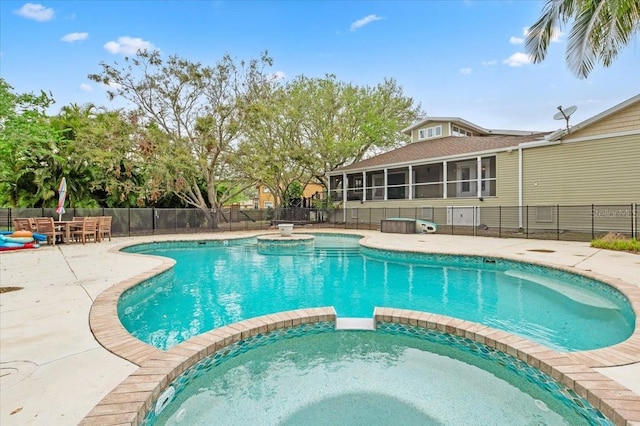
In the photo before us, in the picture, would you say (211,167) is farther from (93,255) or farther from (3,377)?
(3,377)

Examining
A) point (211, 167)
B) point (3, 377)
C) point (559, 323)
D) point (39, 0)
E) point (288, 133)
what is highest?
point (39, 0)

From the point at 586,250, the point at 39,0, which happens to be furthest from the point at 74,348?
the point at 39,0

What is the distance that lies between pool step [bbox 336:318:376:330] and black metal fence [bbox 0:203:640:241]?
1147cm

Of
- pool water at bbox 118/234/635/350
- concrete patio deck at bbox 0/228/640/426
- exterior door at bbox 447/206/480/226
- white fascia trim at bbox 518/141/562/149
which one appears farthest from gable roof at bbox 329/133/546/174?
pool water at bbox 118/234/635/350

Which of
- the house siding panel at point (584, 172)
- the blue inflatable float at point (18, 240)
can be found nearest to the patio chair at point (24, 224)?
the blue inflatable float at point (18, 240)

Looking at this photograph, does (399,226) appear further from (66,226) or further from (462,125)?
(66,226)

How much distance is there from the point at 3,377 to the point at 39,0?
13417 millimetres

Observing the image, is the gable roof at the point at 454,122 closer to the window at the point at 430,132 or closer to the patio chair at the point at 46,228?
the window at the point at 430,132

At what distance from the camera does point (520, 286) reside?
21.7 ft

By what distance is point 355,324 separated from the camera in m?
4.05

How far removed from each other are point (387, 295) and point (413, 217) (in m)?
12.5

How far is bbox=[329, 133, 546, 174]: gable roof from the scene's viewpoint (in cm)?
1541

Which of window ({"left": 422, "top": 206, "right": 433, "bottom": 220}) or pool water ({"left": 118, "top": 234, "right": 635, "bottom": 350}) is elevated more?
window ({"left": 422, "top": 206, "right": 433, "bottom": 220})

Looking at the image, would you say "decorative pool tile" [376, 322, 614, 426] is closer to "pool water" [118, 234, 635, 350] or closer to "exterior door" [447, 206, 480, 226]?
"pool water" [118, 234, 635, 350]
